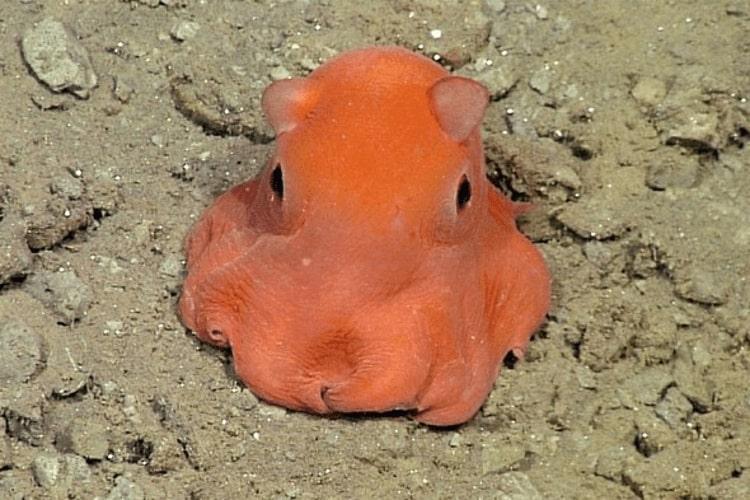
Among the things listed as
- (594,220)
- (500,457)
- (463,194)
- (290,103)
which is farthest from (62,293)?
(594,220)

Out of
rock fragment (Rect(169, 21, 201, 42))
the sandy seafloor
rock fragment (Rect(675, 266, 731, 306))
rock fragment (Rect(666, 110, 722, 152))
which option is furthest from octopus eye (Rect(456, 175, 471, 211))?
rock fragment (Rect(169, 21, 201, 42))

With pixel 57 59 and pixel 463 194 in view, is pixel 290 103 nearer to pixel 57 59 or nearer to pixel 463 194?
pixel 463 194

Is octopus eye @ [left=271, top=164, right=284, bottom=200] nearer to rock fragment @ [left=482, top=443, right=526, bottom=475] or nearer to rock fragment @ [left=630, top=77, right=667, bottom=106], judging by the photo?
rock fragment @ [left=482, top=443, right=526, bottom=475]

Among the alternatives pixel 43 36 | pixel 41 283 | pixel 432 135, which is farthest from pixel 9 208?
pixel 432 135

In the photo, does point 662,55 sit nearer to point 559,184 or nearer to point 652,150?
point 652,150

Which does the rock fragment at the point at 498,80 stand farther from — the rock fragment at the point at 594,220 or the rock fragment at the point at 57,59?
the rock fragment at the point at 57,59

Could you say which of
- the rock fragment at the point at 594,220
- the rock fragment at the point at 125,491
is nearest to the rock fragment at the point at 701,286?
the rock fragment at the point at 594,220
